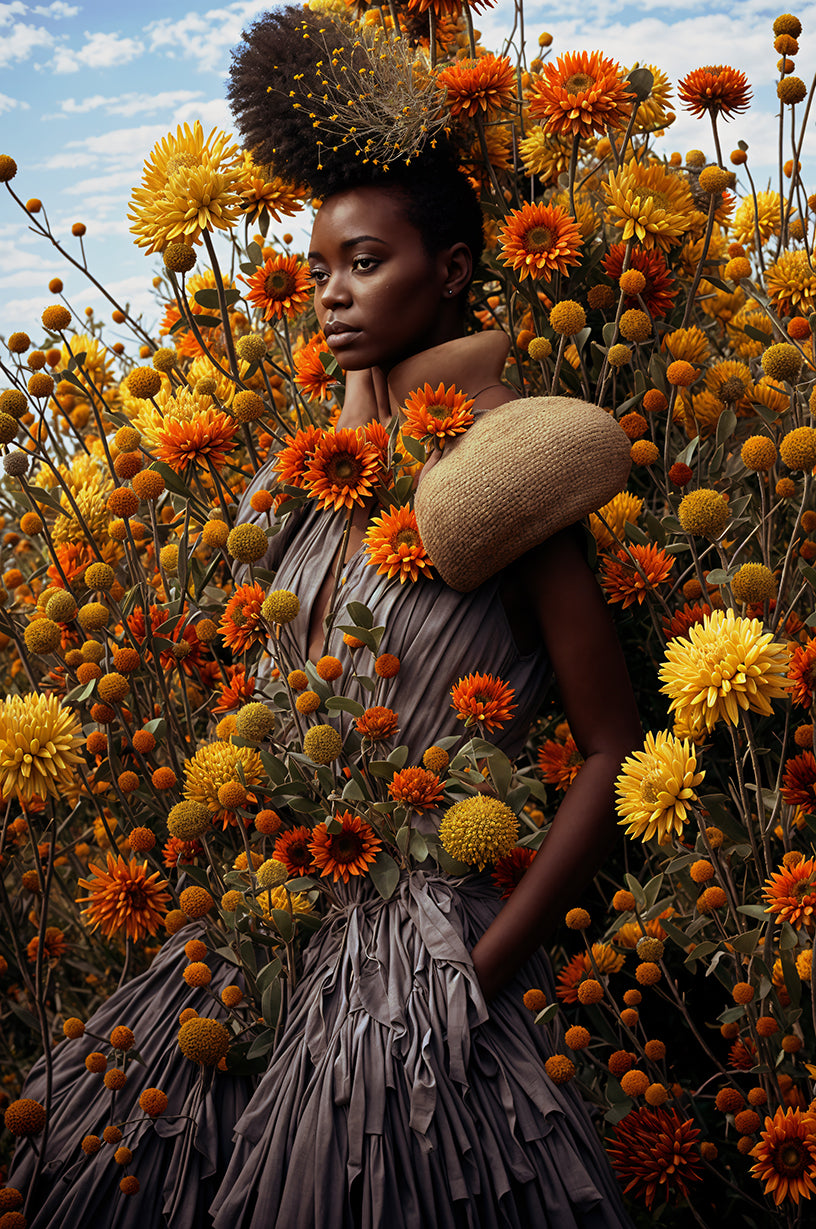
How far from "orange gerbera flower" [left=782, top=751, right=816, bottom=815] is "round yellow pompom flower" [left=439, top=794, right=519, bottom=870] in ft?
1.12

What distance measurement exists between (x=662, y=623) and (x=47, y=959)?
1.09 m

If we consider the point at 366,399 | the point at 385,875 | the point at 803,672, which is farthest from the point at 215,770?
the point at 803,672

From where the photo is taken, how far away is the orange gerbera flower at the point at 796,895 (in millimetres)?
997

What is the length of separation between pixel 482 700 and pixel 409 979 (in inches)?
13.1

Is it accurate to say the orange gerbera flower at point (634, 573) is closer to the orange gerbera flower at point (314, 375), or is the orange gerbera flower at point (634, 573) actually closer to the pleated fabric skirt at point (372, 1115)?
the pleated fabric skirt at point (372, 1115)

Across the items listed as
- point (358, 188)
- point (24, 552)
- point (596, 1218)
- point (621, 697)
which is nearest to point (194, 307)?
point (358, 188)

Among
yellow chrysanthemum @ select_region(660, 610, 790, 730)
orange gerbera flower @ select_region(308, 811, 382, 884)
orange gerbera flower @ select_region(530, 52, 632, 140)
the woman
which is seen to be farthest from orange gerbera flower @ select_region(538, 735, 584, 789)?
orange gerbera flower @ select_region(530, 52, 632, 140)

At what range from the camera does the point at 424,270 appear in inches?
52.4

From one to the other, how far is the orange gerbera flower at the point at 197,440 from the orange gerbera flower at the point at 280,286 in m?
0.31

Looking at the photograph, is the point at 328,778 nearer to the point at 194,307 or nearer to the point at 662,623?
the point at 662,623

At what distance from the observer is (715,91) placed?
1376 millimetres

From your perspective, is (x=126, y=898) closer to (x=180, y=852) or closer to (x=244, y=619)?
(x=180, y=852)

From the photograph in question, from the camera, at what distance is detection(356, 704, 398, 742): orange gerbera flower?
3.75 feet

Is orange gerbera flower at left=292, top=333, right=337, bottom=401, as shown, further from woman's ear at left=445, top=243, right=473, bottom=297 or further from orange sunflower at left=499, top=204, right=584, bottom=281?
orange sunflower at left=499, top=204, right=584, bottom=281
